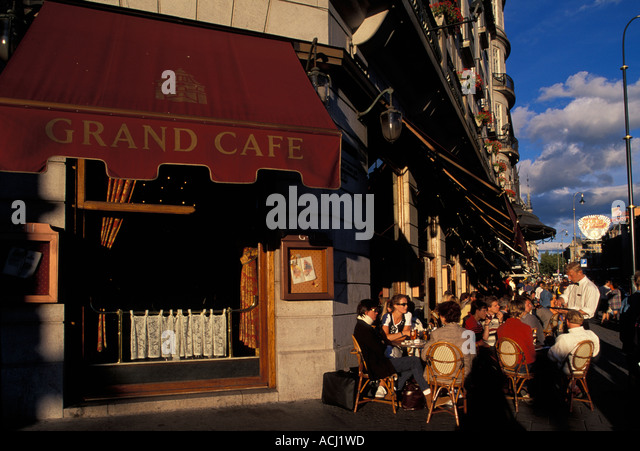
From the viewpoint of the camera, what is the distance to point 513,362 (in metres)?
7.54

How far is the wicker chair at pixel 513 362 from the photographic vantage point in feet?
24.3

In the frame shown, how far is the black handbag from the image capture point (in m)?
7.25

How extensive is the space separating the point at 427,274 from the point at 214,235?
895 cm

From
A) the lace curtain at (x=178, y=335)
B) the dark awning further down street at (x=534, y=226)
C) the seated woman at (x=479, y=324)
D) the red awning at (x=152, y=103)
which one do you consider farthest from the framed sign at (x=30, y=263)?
the dark awning further down street at (x=534, y=226)

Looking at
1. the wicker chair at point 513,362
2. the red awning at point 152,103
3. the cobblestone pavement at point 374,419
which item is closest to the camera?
the red awning at point 152,103

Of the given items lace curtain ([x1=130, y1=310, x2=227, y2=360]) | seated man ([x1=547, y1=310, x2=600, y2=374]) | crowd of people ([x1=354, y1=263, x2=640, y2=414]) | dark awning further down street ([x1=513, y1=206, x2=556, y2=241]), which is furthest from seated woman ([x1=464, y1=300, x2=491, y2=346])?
dark awning further down street ([x1=513, y1=206, x2=556, y2=241])

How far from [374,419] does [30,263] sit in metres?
4.52

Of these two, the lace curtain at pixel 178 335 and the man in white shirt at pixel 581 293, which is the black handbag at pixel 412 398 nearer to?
the lace curtain at pixel 178 335

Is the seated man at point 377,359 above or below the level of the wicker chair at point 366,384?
above

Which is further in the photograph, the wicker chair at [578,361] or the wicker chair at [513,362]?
the wicker chair at [513,362]

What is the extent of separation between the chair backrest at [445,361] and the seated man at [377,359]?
0.32 m

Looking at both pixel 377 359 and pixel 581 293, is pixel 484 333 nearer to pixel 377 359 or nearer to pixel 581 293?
pixel 581 293

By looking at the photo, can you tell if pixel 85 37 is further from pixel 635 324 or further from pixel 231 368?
pixel 635 324

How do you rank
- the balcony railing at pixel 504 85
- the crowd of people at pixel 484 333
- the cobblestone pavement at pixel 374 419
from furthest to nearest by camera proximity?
1. the balcony railing at pixel 504 85
2. the crowd of people at pixel 484 333
3. the cobblestone pavement at pixel 374 419
